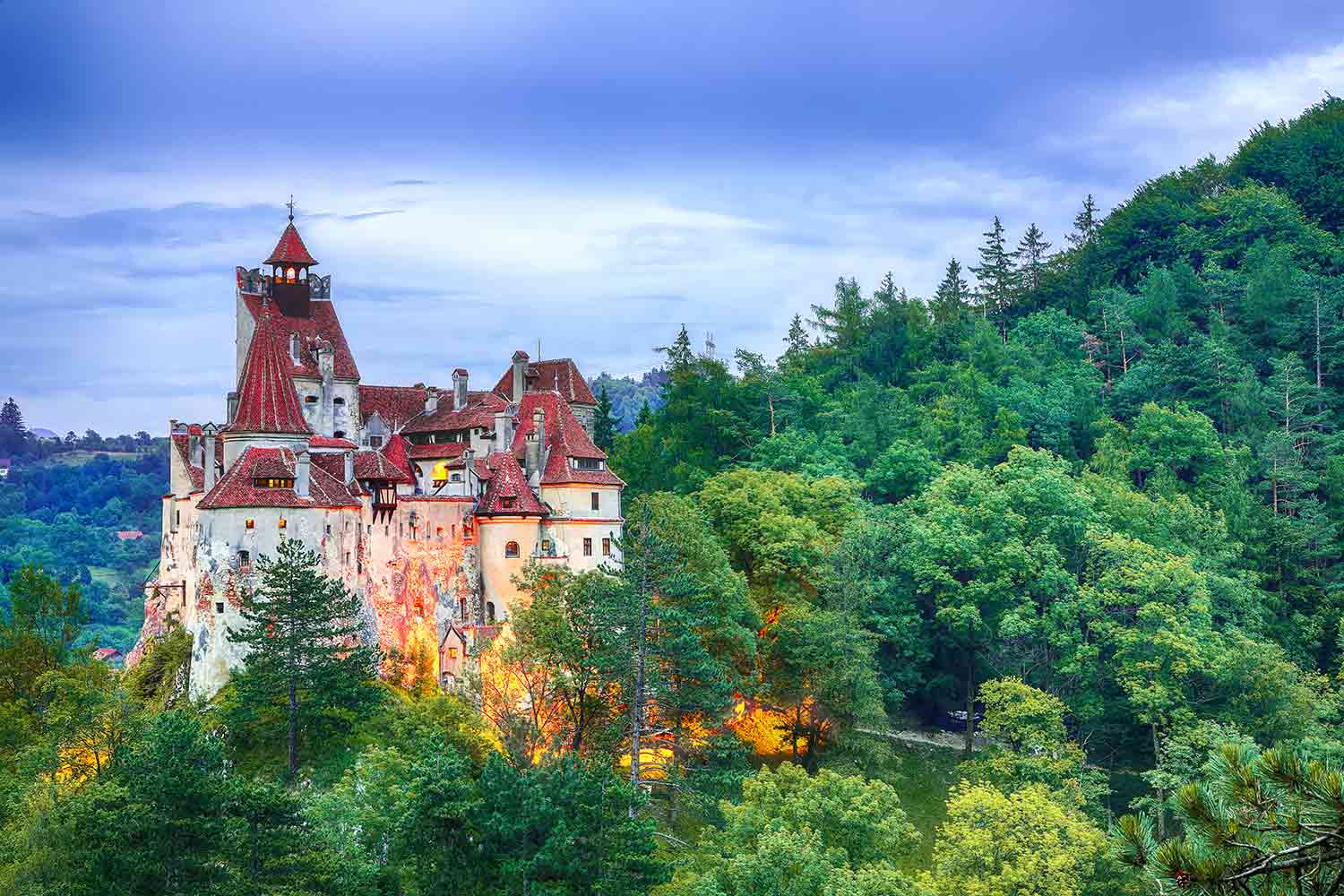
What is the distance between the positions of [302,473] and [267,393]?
3.92 meters

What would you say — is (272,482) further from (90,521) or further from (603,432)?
(90,521)

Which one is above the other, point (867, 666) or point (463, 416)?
point (463, 416)

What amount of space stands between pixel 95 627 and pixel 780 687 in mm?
92967

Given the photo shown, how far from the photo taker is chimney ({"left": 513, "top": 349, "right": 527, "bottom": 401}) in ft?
216

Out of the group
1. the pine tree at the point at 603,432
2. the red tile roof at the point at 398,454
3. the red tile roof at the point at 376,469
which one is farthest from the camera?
the pine tree at the point at 603,432

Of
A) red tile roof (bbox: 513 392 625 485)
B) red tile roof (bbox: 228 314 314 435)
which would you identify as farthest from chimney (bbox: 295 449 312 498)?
red tile roof (bbox: 513 392 625 485)

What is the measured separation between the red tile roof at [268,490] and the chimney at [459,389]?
9.83m

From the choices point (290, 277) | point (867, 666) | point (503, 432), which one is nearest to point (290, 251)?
point (290, 277)

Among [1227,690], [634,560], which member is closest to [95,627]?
[634,560]

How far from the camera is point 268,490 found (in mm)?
53938

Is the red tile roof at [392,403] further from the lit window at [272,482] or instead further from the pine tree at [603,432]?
the pine tree at [603,432]

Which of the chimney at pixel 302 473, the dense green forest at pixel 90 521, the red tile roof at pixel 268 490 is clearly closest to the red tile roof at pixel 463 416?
the red tile roof at pixel 268 490

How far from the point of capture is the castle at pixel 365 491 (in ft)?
177

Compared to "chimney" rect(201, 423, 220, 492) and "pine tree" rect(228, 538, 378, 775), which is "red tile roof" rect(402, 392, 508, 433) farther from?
"pine tree" rect(228, 538, 378, 775)
